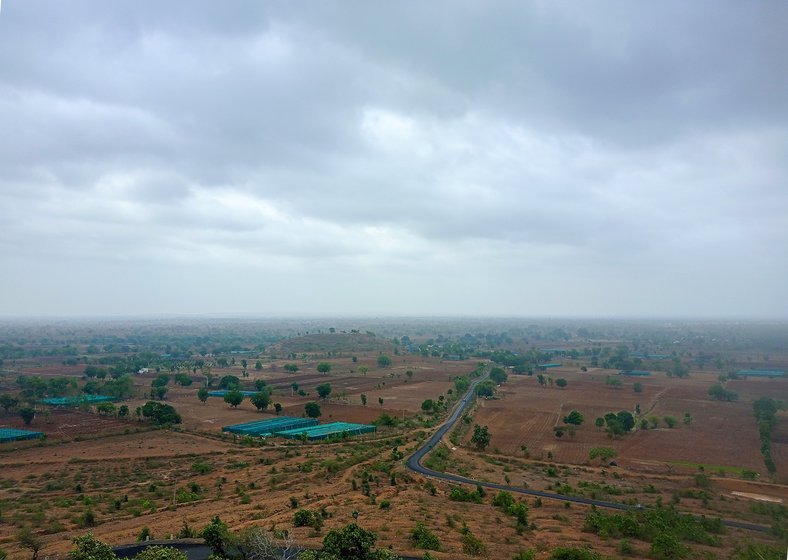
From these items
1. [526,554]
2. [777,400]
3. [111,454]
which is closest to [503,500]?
[526,554]

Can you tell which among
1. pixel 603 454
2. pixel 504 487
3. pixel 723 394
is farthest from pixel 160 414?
pixel 723 394

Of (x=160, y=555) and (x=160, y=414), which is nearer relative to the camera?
(x=160, y=555)

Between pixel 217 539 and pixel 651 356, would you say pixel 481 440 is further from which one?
pixel 651 356

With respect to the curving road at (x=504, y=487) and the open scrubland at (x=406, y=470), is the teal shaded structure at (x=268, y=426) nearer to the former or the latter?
the open scrubland at (x=406, y=470)

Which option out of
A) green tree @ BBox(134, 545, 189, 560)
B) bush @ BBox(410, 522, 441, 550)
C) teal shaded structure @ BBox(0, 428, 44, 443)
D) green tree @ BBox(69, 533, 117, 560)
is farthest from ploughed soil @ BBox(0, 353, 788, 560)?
green tree @ BBox(134, 545, 189, 560)

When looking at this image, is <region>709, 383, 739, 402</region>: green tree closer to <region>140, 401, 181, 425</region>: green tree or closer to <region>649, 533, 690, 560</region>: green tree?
<region>649, 533, 690, 560</region>: green tree

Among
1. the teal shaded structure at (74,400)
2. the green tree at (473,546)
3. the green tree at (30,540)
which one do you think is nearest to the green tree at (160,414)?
the teal shaded structure at (74,400)

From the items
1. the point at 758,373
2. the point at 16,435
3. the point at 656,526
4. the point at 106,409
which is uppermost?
the point at 758,373
